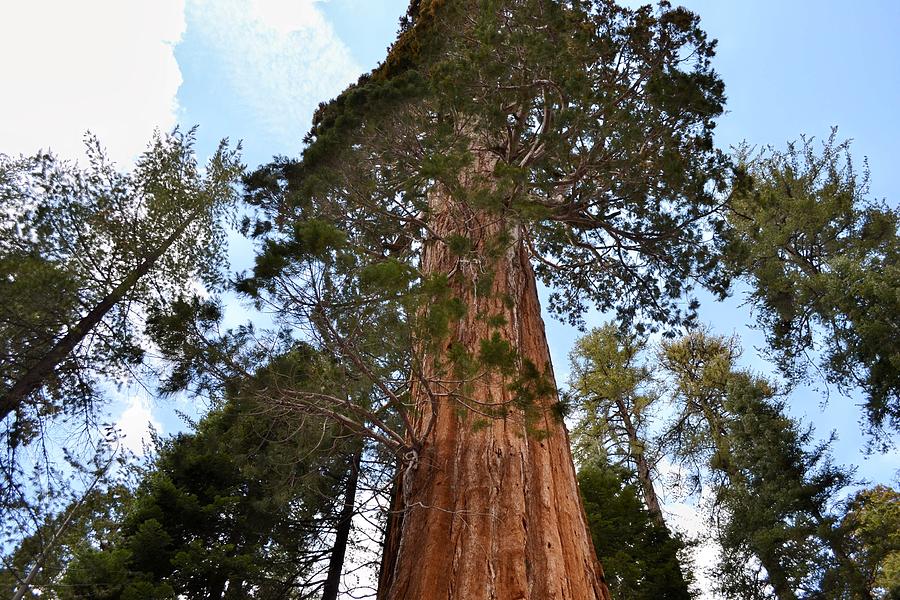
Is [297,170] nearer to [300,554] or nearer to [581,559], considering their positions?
[581,559]

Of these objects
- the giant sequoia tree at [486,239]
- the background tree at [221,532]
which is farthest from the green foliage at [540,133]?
the background tree at [221,532]

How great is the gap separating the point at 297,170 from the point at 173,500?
638 cm

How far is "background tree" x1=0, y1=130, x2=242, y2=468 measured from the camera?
533 cm

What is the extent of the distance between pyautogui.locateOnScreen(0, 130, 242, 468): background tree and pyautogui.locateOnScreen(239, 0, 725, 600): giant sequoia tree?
1.24 meters

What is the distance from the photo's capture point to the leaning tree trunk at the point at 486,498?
3.00m

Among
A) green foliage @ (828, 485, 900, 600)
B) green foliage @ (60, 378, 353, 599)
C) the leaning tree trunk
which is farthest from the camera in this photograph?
green foliage @ (828, 485, 900, 600)

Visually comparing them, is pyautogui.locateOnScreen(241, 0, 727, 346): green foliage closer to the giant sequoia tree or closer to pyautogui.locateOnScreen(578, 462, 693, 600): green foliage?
the giant sequoia tree

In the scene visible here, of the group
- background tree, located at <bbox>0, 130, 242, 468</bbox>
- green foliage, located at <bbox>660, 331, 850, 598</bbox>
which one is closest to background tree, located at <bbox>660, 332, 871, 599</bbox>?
green foliage, located at <bbox>660, 331, 850, 598</bbox>

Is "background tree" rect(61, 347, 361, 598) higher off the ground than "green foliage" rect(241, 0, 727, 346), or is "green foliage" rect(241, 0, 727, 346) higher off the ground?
"green foliage" rect(241, 0, 727, 346)

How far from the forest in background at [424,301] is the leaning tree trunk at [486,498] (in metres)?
0.06

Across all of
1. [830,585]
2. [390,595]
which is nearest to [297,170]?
[390,595]

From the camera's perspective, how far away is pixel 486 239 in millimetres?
5102

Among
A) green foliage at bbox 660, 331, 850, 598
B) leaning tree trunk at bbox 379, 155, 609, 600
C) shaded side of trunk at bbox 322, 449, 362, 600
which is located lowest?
leaning tree trunk at bbox 379, 155, 609, 600

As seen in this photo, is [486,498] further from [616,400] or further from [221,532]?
[616,400]
